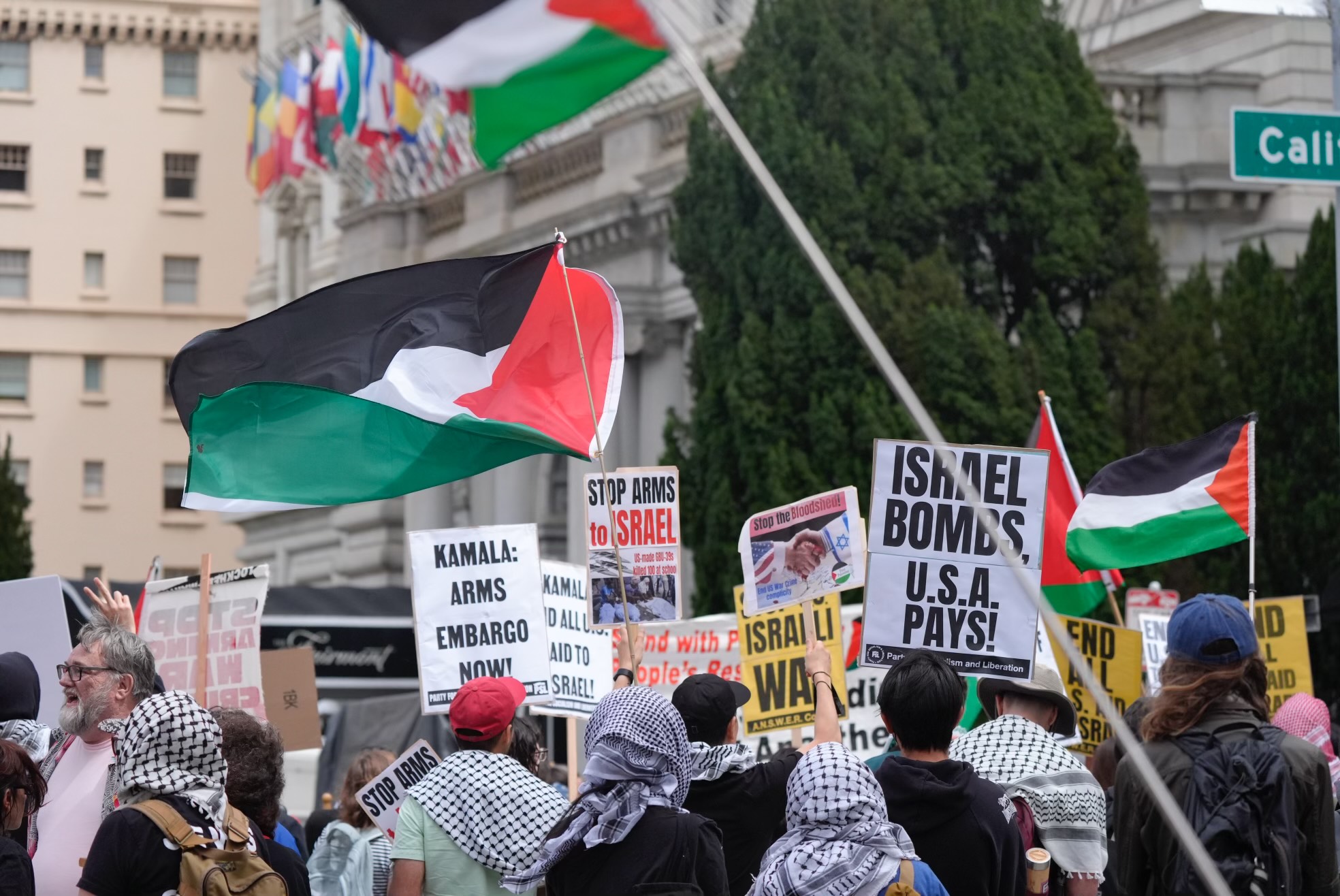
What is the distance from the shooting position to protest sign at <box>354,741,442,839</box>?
8039mm

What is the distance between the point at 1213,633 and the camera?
5.41 meters

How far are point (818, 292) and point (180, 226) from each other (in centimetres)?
4014

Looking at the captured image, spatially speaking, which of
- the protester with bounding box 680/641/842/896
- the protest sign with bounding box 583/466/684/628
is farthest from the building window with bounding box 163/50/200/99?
the protester with bounding box 680/641/842/896

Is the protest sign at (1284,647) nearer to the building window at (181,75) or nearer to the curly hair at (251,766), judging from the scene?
the curly hair at (251,766)

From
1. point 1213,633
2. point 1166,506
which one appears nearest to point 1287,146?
point 1166,506

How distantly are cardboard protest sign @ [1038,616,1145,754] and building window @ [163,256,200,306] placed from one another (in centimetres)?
5207

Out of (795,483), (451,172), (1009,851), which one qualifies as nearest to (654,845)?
(1009,851)

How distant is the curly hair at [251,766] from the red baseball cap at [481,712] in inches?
20.7

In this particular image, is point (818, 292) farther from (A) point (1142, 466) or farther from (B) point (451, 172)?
(B) point (451, 172)

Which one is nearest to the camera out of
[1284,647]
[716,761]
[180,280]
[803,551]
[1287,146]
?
[716,761]

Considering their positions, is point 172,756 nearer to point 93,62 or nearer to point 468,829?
point 468,829

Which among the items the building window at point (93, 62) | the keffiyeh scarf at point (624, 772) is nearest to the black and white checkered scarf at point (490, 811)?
the keffiyeh scarf at point (624, 772)

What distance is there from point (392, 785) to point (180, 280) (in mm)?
53808

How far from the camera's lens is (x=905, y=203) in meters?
23.0
